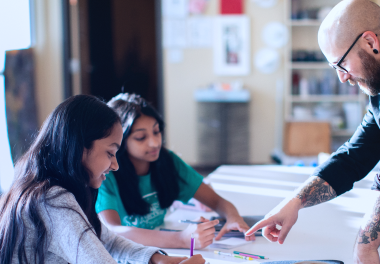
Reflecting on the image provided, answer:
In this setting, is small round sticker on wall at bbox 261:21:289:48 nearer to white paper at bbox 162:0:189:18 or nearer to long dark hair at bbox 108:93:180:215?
white paper at bbox 162:0:189:18

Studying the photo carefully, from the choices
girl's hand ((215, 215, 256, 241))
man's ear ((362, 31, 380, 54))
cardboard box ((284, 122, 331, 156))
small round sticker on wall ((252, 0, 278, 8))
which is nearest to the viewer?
man's ear ((362, 31, 380, 54))

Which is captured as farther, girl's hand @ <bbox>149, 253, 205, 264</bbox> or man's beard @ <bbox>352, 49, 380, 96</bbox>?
man's beard @ <bbox>352, 49, 380, 96</bbox>

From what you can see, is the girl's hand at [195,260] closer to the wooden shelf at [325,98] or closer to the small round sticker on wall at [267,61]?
the wooden shelf at [325,98]

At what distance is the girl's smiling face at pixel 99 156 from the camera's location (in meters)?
0.89

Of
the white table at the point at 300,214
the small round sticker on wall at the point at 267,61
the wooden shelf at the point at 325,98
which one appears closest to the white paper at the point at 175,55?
the small round sticker on wall at the point at 267,61

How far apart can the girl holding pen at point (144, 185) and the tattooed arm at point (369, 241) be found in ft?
1.13

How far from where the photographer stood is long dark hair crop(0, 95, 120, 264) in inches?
31.1

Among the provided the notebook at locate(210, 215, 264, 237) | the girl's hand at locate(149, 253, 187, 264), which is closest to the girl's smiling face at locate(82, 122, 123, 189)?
the girl's hand at locate(149, 253, 187, 264)

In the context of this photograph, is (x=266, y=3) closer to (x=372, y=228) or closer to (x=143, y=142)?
(x=143, y=142)

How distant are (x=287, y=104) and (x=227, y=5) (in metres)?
1.38

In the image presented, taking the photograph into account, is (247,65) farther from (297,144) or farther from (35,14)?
(35,14)

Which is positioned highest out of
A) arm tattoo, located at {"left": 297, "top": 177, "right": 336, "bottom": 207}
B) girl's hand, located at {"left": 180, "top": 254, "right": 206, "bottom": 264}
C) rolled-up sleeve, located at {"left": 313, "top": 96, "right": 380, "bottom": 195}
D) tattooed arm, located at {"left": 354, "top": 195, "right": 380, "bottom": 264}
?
rolled-up sleeve, located at {"left": 313, "top": 96, "right": 380, "bottom": 195}

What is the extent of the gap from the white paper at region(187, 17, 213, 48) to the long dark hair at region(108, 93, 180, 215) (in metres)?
3.31

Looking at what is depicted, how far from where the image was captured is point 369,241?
905mm
